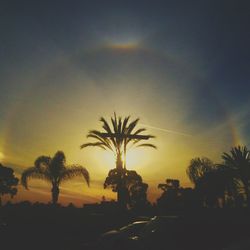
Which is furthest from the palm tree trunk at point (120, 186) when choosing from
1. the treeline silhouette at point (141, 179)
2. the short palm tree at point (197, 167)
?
the short palm tree at point (197, 167)

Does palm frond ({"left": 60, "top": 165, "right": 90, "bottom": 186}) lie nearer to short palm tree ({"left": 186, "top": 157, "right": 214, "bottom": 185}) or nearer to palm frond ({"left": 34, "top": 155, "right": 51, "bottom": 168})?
palm frond ({"left": 34, "top": 155, "right": 51, "bottom": 168})

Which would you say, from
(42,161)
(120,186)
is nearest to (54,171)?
(42,161)

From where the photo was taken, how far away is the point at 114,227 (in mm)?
19141

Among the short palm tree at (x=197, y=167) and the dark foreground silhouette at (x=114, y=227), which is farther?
the short palm tree at (x=197, y=167)

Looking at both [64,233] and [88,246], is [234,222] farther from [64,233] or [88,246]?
[64,233]

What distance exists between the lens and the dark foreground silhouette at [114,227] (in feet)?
37.6

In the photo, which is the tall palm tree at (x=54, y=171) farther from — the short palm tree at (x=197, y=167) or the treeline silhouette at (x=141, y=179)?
the short palm tree at (x=197, y=167)

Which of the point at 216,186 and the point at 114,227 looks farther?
the point at 216,186

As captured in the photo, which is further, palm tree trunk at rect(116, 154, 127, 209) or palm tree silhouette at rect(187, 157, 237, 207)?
palm tree silhouette at rect(187, 157, 237, 207)

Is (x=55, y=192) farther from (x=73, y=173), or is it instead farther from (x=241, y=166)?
(x=241, y=166)

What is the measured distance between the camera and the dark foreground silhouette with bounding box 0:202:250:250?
11469mm

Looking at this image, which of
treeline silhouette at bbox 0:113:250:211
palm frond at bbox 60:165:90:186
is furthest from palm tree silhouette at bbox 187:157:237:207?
palm frond at bbox 60:165:90:186

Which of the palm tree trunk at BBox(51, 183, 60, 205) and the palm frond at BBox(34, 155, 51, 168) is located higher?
the palm frond at BBox(34, 155, 51, 168)

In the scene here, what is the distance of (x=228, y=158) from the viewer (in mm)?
34406
